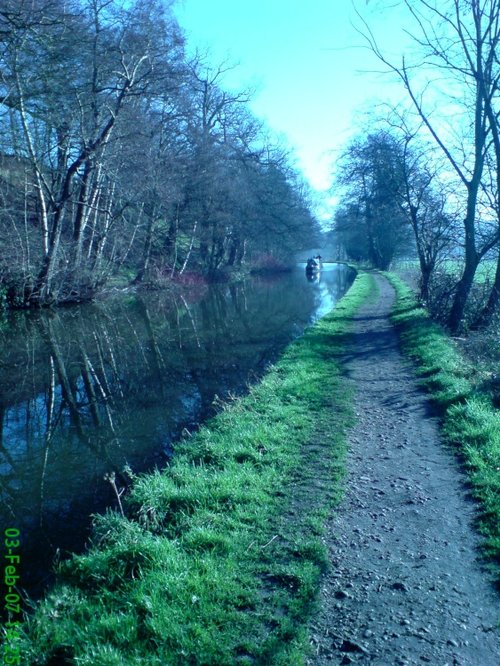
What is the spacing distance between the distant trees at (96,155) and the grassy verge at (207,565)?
927 centimetres

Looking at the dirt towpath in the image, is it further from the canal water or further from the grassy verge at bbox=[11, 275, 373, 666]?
the canal water

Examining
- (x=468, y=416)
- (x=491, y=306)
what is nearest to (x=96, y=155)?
(x=491, y=306)

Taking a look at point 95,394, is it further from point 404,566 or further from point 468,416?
point 404,566

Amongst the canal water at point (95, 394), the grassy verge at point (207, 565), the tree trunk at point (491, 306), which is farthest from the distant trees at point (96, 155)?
the tree trunk at point (491, 306)

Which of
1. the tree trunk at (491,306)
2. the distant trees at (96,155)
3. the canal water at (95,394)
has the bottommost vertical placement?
the canal water at (95,394)

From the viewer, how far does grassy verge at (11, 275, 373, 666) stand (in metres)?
3.32

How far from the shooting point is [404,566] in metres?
4.16

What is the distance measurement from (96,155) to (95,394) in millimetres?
15708

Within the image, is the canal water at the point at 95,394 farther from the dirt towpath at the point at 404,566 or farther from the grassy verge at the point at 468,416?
the grassy verge at the point at 468,416

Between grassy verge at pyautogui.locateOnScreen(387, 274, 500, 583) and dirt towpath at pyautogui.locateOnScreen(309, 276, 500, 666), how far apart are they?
0.16 metres

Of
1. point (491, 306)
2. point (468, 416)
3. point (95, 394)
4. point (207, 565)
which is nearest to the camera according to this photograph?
point (207, 565)

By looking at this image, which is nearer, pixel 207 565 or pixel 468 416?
pixel 207 565

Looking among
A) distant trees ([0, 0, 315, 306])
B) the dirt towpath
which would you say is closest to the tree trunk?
the dirt towpath

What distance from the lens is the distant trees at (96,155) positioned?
17328mm
